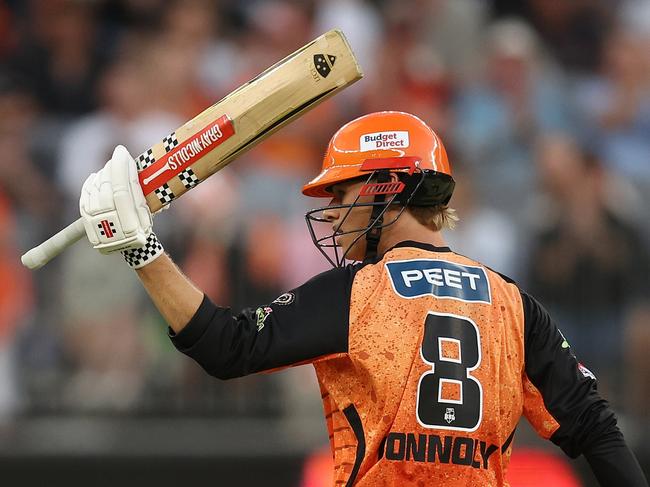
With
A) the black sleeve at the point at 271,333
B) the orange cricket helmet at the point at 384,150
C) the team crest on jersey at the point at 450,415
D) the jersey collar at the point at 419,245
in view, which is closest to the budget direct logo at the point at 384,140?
the orange cricket helmet at the point at 384,150

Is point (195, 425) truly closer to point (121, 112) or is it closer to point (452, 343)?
point (121, 112)

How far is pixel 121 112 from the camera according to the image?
8891 millimetres

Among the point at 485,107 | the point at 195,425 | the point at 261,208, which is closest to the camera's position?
the point at 195,425

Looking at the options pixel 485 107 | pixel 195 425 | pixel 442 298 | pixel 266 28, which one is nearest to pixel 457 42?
pixel 485 107

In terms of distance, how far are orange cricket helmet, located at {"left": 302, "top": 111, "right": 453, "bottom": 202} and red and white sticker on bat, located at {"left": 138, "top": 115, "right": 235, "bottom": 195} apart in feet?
1.30

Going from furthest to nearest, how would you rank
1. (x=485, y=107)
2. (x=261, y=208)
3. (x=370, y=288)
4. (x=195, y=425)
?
(x=485, y=107)
(x=261, y=208)
(x=195, y=425)
(x=370, y=288)

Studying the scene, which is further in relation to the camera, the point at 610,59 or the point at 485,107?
the point at 610,59

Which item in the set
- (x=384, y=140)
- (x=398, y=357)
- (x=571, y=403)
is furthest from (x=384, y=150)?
(x=571, y=403)

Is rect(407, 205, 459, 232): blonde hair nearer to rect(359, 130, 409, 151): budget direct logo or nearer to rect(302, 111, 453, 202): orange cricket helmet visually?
rect(302, 111, 453, 202): orange cricket helmet

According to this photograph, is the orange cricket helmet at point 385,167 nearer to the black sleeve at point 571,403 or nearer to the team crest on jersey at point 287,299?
the team crest on jersey at point 287,299

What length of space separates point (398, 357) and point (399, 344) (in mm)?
40

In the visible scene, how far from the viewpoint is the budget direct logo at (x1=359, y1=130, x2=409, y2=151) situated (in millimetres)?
4023

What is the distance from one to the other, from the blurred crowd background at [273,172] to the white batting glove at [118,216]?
397 centimetres

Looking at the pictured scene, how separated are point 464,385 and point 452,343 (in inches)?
5.4
